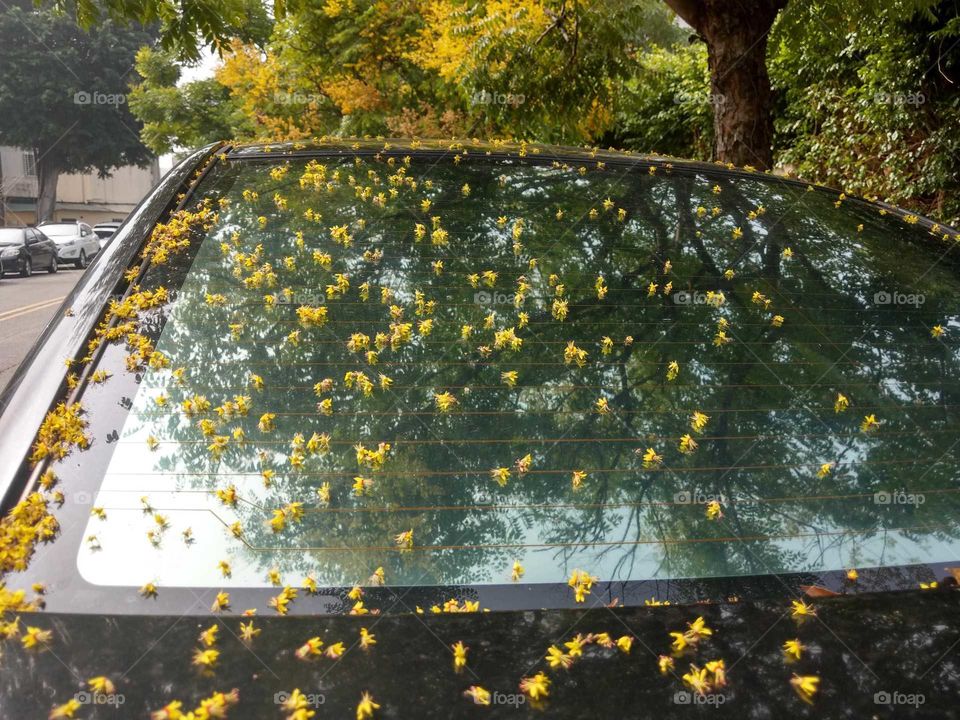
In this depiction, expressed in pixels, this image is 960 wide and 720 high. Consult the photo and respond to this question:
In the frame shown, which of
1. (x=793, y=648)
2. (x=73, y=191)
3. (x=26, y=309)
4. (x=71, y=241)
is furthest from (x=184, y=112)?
(x=73, y=191)

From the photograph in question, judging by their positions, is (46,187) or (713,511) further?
(46,187)

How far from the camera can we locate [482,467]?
50.8 inches

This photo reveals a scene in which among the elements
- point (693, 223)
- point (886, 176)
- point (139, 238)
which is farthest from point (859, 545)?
point (886, 176)

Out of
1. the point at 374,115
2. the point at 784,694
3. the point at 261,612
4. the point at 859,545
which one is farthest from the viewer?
the point at 374,115

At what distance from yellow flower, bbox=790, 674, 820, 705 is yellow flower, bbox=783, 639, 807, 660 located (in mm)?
31

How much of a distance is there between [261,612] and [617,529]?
0.54 metres

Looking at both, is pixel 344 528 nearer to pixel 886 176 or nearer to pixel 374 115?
pixel 886 176

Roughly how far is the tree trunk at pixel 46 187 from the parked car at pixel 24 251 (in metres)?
18.9

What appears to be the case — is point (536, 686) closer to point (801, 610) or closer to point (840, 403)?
point (801, 610)

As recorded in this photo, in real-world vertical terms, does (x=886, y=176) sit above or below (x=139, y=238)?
above

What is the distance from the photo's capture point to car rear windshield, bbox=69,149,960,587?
117cm

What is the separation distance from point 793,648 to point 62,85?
4043 cm

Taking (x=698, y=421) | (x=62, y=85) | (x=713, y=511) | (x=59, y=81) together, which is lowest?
(x=713, y=511)

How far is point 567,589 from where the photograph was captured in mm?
1096
